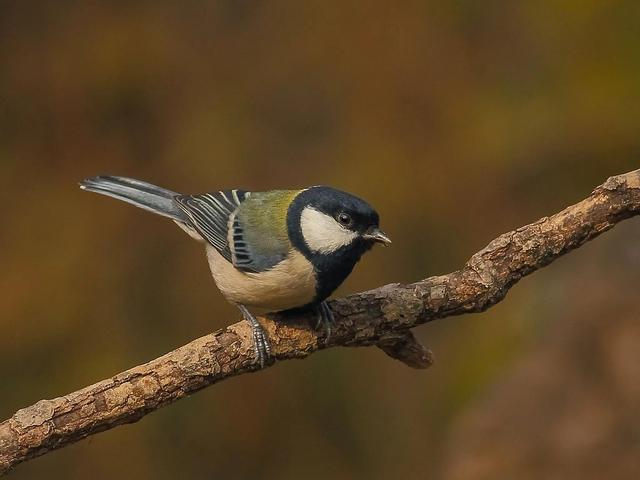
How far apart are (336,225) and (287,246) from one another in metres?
0.20

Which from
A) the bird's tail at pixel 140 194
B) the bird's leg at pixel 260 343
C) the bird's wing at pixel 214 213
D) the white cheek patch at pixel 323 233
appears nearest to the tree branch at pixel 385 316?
the bird's leg at pixel 260 343

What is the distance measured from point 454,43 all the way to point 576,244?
2982mm

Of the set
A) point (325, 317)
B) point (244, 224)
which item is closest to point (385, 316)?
point (325, 317)

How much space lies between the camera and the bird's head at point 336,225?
2678 millimetres

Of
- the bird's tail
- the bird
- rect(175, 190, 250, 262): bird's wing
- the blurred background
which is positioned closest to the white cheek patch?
the bird

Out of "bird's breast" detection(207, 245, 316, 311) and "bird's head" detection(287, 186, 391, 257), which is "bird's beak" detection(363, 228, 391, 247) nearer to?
"bird's head" detection(287, 186, 391, 257)

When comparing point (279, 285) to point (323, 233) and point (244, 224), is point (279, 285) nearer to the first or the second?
point (323, 233)

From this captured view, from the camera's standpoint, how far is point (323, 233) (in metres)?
2.74

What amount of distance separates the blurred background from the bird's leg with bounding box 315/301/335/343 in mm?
2157

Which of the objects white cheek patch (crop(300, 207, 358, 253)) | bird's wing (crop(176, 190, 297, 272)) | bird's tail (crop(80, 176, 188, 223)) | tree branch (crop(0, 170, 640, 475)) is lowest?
tree branch (crop(0, 170, 640, 475))

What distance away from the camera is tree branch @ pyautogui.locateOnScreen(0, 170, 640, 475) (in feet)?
8.12

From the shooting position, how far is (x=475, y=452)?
4406mm

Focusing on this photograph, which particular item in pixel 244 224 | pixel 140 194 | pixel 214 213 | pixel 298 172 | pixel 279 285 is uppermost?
pixel 298 172

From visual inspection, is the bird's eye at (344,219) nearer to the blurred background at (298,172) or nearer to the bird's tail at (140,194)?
the bird's tail at (140,194)
